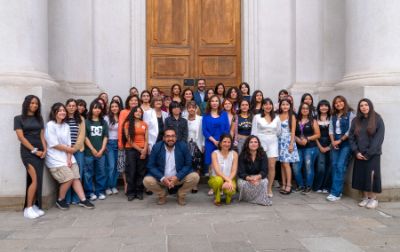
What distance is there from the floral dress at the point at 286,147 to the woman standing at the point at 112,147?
9.94 feet

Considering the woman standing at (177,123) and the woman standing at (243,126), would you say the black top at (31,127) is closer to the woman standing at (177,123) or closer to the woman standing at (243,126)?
the woman standing at (177,123)

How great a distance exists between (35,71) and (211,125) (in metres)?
3.18

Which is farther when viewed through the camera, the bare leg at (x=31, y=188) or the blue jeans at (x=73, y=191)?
the blue jeans at (x=73, y=191)

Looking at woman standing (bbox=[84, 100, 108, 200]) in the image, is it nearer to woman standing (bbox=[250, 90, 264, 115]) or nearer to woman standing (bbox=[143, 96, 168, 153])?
woman standing (bbox=[143, 96, 168, 153])

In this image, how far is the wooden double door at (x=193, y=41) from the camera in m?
9.28

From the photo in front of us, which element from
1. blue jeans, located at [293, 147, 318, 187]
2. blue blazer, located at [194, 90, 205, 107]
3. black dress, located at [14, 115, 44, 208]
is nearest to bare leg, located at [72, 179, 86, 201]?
black dress, located at [14, 115, 44, 208]

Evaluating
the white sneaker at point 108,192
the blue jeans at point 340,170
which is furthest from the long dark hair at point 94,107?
the blue jeans at point 340,170

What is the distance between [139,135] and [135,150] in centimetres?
28

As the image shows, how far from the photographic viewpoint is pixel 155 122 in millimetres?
7223

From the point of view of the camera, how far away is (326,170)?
295 inches

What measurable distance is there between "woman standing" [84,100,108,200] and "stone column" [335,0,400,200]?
4568mm

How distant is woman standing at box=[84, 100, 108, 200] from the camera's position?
695 centimetres

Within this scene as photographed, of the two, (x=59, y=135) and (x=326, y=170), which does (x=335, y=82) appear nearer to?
(x=326, y=170)

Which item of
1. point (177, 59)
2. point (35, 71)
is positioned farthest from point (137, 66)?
point (35, 71)
